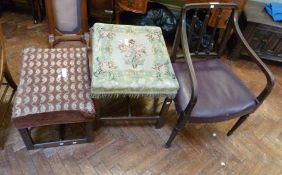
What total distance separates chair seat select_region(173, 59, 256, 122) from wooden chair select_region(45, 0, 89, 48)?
3.38 feet

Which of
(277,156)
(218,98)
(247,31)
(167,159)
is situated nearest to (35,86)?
(167,159)

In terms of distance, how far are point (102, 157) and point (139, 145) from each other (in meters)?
0.27

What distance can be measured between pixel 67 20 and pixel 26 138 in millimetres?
1150

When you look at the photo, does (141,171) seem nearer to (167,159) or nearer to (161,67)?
(167,159)

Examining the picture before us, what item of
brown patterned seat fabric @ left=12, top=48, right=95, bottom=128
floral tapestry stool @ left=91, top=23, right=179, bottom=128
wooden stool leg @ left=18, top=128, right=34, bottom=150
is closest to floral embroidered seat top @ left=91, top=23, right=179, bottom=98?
floral tapestry stool @ left=91, top=23, right=179, bottom=128

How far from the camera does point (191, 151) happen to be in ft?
5.67

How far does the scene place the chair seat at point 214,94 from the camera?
1.39 metres

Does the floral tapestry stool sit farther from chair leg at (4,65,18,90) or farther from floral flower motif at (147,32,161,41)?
chair leg at (4,65,18,90)

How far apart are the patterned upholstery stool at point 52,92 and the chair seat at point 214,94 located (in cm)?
57

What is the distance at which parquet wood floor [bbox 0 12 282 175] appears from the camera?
1566mm

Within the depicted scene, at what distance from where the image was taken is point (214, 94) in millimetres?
1478

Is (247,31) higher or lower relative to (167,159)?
higher

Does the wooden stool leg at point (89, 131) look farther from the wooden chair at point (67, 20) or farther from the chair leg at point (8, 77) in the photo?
the wooden chair at point (67, 20)

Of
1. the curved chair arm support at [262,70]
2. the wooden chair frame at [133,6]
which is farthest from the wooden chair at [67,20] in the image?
the curved chair arm support at [262,70]
